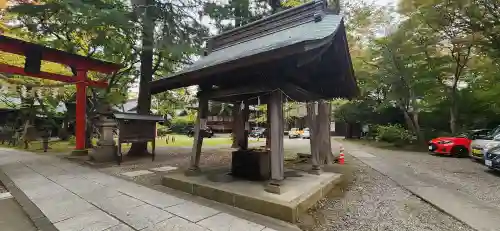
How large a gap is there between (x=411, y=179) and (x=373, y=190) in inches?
70.2

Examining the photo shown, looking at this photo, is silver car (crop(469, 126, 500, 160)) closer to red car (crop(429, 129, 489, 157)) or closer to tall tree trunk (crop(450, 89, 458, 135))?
red car (crop(429, 129, 489, 157))

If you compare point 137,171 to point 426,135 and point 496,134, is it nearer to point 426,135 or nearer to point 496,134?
point 496,134

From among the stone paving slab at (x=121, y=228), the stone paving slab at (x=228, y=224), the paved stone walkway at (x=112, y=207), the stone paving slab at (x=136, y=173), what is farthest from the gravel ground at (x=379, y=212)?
the stone paving slab at (x=136, y=173)

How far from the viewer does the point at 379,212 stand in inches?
149

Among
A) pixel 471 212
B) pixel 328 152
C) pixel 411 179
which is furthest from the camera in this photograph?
pixel 328 152

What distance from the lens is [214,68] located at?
411cm

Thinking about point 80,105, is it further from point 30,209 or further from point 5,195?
point 30,209

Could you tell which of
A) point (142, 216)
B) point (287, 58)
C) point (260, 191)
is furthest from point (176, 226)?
point (287, 58)

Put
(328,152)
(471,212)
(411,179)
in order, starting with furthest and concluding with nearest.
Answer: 1. (328,152)
2. (411,179)
3. (471,212)

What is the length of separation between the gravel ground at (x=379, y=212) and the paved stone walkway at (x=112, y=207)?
1.20 m

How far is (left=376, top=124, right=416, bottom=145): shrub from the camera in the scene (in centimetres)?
1455

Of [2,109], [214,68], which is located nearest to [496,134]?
[214,68]

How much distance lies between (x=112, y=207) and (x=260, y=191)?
2356mm

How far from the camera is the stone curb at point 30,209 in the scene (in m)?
3.03
